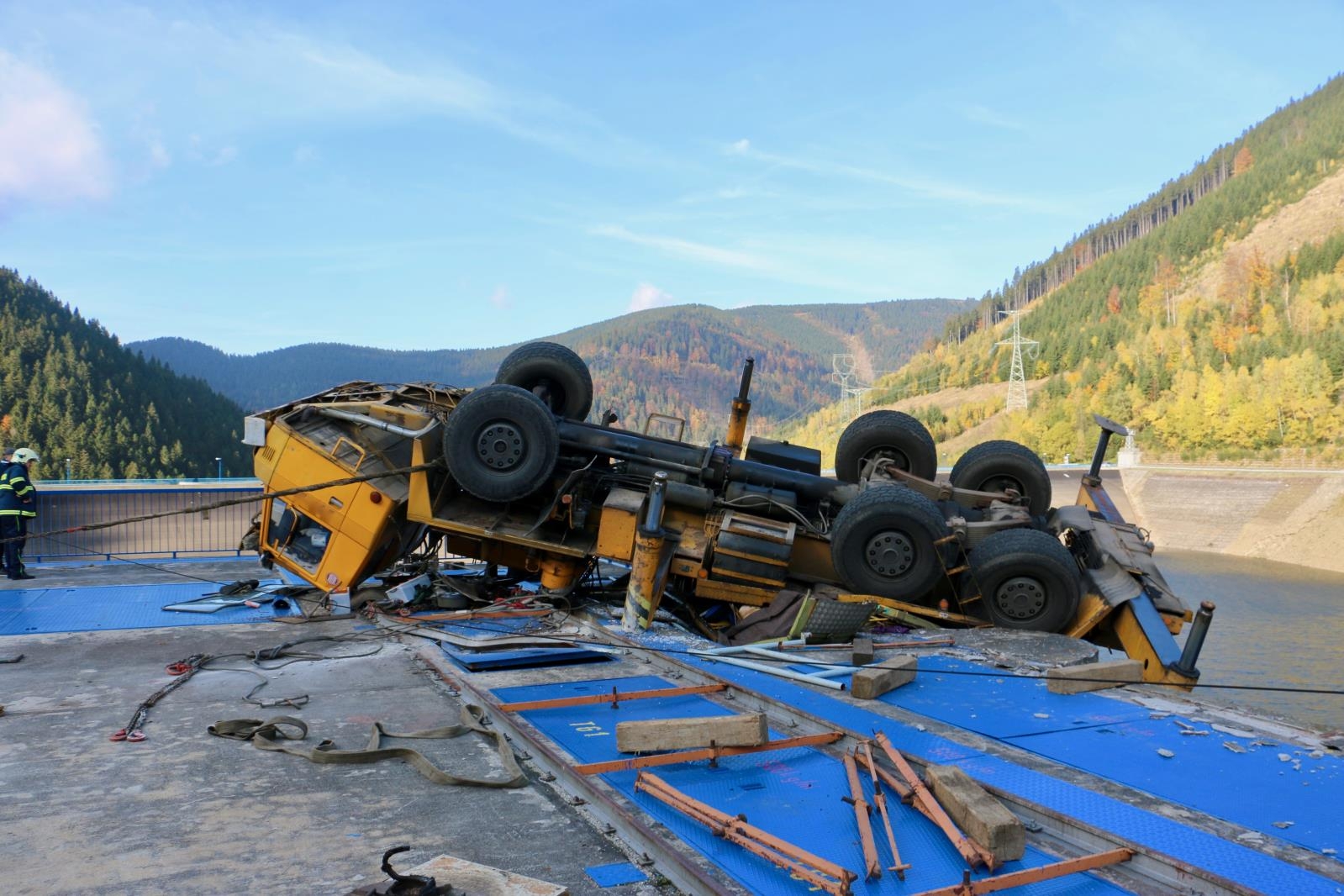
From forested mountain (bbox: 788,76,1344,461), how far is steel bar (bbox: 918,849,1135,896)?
57.4m

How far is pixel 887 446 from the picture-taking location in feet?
32.7

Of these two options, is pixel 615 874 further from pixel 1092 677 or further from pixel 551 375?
pixel 551 375

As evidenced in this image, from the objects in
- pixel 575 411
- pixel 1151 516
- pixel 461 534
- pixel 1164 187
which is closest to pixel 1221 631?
pixel 575 411

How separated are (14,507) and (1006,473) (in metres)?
11.0

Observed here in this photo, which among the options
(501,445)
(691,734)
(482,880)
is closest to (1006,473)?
(501,445)

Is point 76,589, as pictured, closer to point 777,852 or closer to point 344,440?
point 344,440

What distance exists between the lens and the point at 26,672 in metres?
6.62

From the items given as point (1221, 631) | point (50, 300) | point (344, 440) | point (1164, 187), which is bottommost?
point (1221, 631)

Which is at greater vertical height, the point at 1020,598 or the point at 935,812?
the point at 1020,598

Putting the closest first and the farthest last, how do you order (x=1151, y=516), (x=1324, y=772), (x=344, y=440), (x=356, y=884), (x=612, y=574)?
(x=356, y=884) → (x=1324, y=772) → (x=344, y=440) → (x=612, y=574) → (x=1151, y=516)

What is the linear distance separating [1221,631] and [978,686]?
13180mm

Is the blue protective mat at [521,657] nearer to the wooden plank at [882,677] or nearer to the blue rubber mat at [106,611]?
the wooden plank at [882,677]

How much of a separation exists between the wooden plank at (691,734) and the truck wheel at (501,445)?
14.5ft

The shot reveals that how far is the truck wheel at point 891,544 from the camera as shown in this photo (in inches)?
314
